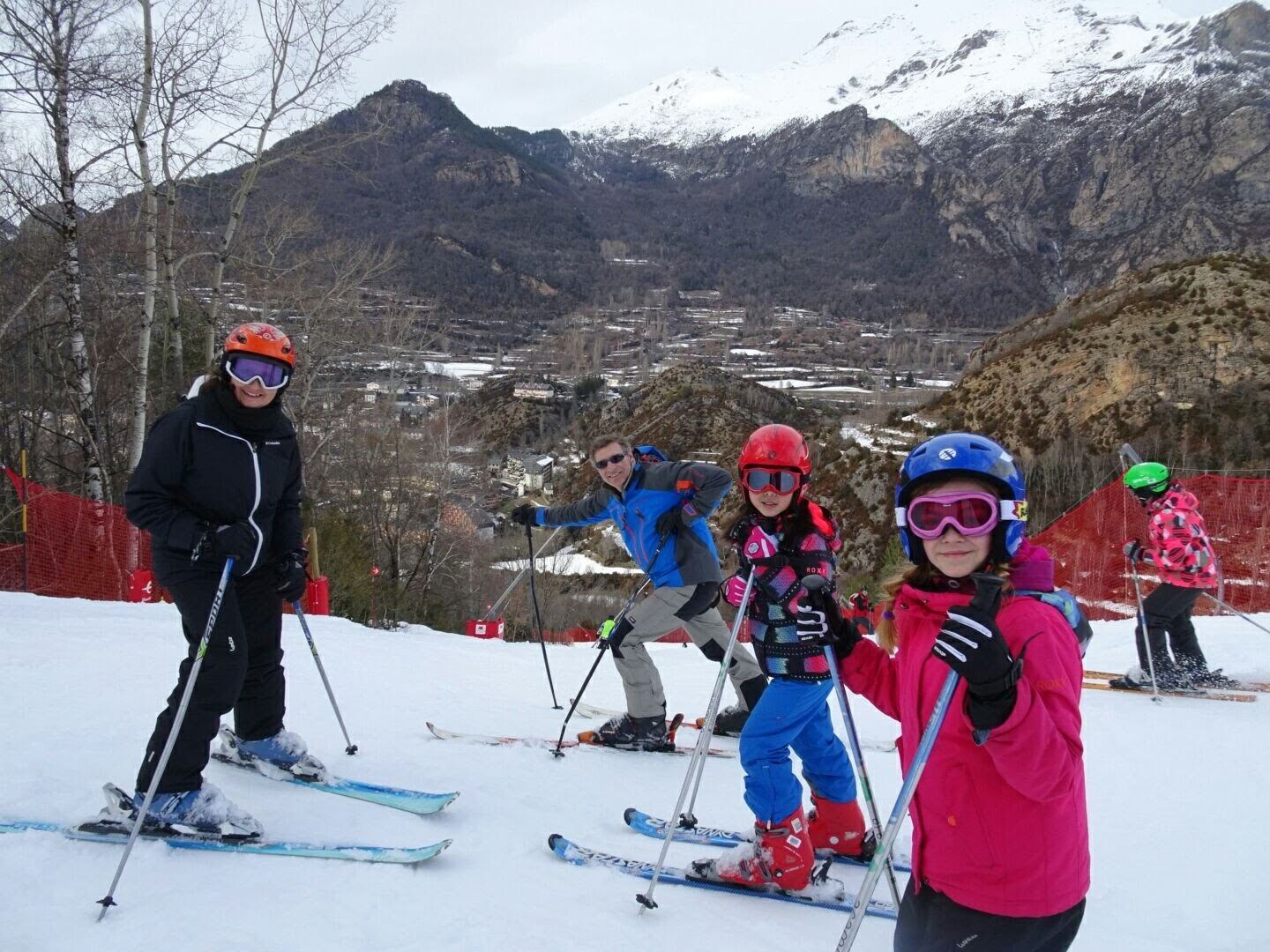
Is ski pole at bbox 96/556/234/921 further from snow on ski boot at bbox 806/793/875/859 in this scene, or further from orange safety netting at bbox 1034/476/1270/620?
orange safety netting at bbox 1034/476/1270/620

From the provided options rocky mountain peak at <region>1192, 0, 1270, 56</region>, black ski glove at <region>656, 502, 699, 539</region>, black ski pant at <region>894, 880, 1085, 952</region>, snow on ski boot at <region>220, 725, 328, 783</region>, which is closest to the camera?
black ski pant at <region>894, 880, 1085, 952</region>

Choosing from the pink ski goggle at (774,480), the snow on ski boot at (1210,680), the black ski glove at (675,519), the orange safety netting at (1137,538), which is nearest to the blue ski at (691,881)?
the pink ski goggle at (774,480)

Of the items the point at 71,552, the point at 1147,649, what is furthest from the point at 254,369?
the point at 71,552

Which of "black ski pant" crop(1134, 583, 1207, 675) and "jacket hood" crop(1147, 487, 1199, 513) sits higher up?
"jacket hood" crop(1147, 487, 1199, 513)

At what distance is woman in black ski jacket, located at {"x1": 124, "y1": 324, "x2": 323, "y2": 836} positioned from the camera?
2982 millimetres

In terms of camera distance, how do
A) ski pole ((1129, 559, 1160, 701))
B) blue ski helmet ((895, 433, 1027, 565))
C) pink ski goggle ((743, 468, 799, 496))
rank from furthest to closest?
ski pole ((1129, 559, 1160, 701)) → pink ski goggle ((743, 468, 799, 496)) → blue ski helmet ((895, 433, 1027, 565))

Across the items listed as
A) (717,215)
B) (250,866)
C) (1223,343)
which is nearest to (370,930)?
(250,866)

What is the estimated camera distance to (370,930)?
8.34ft

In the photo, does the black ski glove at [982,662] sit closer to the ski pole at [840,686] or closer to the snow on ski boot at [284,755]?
the ski pole at [840,686]

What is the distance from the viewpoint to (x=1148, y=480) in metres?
6.21

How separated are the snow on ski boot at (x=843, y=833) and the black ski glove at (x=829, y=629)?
1384mm

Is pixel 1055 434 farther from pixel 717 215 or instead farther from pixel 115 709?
pixel 717 215

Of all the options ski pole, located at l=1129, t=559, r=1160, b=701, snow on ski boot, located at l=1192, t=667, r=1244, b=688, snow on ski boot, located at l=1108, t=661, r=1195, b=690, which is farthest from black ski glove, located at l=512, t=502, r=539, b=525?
snow on ski boot, located at l=1192, t=667, r=1244, b=688

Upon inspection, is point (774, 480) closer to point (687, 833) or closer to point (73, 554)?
point (687, 833)
